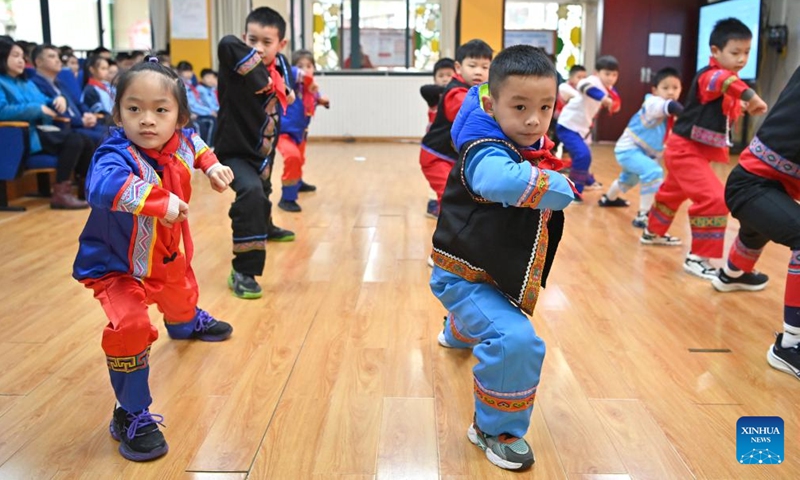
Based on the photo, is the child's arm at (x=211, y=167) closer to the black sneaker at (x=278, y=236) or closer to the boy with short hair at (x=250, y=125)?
the boy with short hair at (x=250, y=125)

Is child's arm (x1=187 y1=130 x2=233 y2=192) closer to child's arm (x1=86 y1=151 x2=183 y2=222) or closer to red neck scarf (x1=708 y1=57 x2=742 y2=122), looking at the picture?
child's arm (x1=86 y1=151 x2=183 y2=222)

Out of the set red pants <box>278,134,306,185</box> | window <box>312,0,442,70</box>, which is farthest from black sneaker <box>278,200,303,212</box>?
window <box>312,0,442,70</box>

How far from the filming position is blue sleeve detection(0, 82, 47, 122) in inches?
199

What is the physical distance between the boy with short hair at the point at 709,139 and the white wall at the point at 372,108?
724 centimetres

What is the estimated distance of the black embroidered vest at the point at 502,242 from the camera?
6.05ft

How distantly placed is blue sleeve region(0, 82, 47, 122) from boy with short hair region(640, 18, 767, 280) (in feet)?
13.3

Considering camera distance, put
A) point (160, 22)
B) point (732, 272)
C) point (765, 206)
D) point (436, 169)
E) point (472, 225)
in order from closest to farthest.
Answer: point (472, 225) < point (765, 206) < point (732, 272) < point (436, 169) < point (160, 22)

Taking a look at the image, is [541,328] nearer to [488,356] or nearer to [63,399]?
[488,356]

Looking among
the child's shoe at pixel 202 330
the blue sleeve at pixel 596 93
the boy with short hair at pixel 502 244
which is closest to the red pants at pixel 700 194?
the blue sleeve at pixel 596 93

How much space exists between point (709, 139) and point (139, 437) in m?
2.93

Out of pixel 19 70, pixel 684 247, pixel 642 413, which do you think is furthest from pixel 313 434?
pixel 19 70

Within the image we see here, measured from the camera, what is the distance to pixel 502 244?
1843 mm

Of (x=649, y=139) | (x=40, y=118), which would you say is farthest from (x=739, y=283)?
(x=40, y=118)

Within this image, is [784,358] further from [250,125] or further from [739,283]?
[250,125]
